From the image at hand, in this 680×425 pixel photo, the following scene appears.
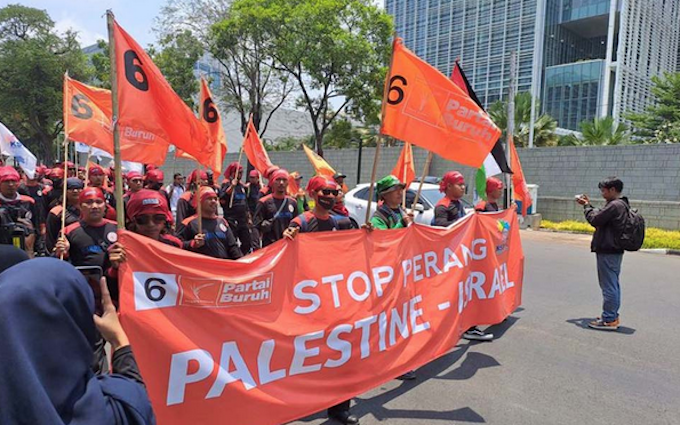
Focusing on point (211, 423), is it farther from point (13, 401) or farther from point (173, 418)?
point (13, 401)

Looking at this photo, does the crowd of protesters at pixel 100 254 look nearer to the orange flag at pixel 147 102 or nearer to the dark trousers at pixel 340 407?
the dark trousers at pixel 340 407

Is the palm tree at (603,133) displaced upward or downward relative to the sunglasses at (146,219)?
upward

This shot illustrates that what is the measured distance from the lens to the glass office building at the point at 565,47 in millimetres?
35719

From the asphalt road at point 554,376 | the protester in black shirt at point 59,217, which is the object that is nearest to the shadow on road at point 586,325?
the asphalt road at point 554,376

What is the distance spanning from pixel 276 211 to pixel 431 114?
290 cm

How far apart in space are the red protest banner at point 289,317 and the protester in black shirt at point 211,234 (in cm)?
144

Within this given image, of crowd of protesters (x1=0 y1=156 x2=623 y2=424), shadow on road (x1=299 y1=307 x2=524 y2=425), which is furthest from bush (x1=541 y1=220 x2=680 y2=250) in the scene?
shadow on road (x1=299 y1=307 x2=524 y2=425)

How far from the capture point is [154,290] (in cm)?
260

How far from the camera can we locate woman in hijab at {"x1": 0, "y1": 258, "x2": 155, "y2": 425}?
3.66 ft

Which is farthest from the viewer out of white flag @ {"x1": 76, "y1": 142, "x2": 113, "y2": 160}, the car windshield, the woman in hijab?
the car windshield

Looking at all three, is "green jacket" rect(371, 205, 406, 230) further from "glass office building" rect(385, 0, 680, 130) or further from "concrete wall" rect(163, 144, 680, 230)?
"glass office building" rect(385, 0, 680, 130)

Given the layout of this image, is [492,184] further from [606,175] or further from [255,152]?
[606,175]

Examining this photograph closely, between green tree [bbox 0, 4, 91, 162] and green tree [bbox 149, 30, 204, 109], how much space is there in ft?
31.1

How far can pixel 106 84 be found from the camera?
28.1 metres
